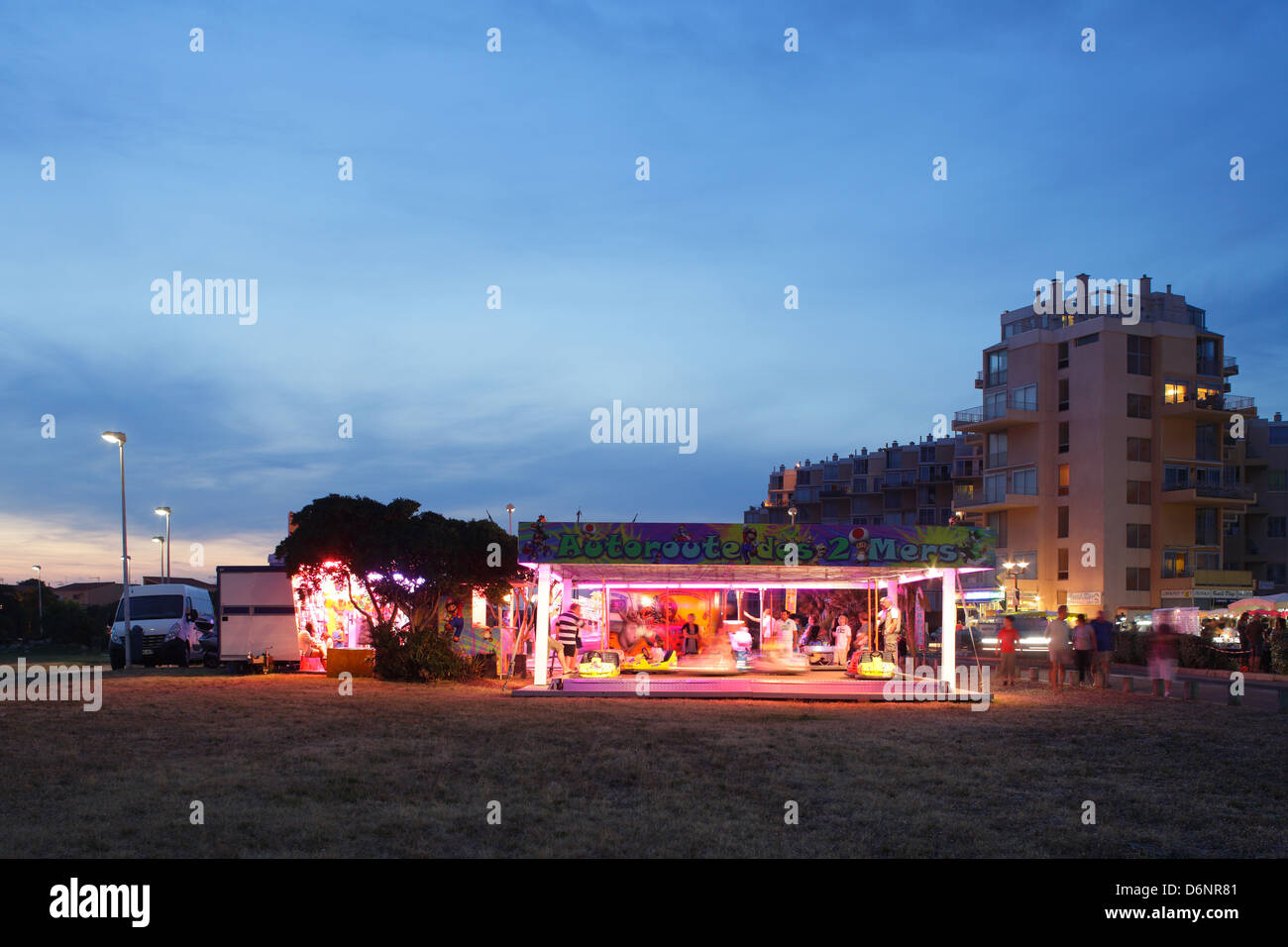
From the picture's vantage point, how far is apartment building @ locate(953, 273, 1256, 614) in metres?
55.6

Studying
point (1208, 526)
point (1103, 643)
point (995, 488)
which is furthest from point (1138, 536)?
point (1103, 643)

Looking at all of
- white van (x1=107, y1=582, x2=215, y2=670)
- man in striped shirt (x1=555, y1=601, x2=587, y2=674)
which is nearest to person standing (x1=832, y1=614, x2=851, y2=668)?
man in striped shirt (x1=555, y1=601, x2=587, y2=674)

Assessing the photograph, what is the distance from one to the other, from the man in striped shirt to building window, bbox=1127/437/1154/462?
4215 cm

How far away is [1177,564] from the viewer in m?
Result: 56.7

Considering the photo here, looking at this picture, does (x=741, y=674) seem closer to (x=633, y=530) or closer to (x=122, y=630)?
(x=633, y=530)

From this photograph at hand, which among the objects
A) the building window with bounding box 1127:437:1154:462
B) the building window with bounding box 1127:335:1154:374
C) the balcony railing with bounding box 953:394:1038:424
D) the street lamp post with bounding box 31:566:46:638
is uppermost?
the building window with bounding box 1127:335:1154:374

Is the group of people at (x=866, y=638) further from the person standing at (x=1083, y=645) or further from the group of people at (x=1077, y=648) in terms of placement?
the person standing at (x=1083, y=645)

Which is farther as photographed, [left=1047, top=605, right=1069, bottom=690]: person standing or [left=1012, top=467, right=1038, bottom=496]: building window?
[left=1012, top=467, right=1038, bottom=496]: building window

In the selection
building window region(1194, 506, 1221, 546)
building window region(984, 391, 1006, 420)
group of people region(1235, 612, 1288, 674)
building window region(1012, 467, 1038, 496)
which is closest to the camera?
group of people region(1235, 612, 1288, 674)

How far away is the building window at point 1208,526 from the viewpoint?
191 feet

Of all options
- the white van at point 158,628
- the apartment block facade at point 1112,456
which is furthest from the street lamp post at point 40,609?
the apartment block facade at point 1112,456

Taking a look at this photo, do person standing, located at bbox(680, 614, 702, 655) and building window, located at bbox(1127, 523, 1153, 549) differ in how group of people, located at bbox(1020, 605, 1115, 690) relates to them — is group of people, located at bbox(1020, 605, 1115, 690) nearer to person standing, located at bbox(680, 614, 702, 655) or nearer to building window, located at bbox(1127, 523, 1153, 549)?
person standing, located at bbox(680, 614, 702, 655)

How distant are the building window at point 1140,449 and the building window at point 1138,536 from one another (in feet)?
11.7
